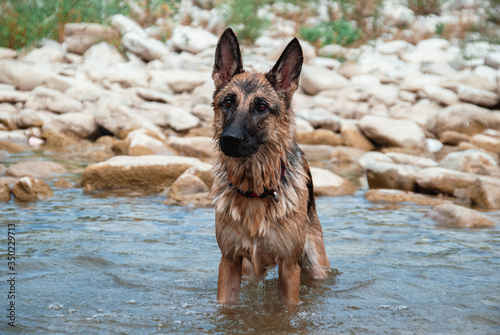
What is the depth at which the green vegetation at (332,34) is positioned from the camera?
2314 cm

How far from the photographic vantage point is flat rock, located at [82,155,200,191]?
990 centimetres

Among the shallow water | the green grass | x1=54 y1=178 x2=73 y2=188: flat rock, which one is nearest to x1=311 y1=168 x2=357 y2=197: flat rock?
the shallow water

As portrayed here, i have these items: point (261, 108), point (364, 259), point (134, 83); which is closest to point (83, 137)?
point (134, 83)

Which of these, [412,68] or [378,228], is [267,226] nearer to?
[378,228]

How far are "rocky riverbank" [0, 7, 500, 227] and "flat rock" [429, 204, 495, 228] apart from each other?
3 cm

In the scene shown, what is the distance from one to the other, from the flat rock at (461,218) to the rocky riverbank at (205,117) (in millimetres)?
29

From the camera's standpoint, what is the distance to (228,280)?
186 inches

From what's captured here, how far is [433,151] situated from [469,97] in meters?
3.06

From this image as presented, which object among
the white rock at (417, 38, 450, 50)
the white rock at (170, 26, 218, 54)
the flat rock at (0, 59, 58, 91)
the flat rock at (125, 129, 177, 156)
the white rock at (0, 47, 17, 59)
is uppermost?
the white rock at (417, 38, 450, 50)

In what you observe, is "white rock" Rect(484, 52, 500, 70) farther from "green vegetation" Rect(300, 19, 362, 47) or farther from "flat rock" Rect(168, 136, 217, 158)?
"flat rock" Rect(168, 136, 217, 158)

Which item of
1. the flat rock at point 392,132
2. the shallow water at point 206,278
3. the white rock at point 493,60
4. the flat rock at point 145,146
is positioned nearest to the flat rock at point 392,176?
the shallow water at point 206,278

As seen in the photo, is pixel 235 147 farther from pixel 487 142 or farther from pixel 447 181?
pixel 487 142

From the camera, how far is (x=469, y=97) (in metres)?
16.6

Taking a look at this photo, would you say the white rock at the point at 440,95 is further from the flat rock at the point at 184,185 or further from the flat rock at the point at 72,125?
the flat rock at the point at 184,185
